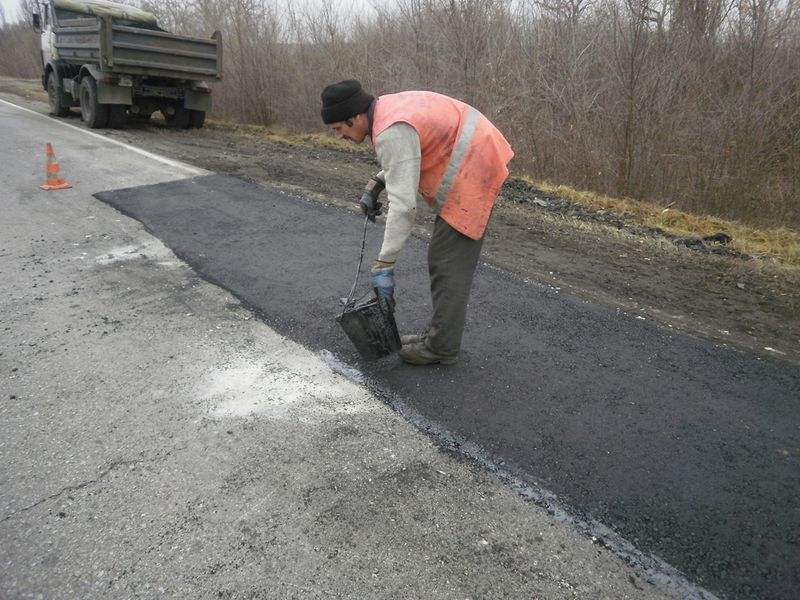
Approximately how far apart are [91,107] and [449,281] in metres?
11.1

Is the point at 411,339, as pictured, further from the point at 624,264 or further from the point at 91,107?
the point at 91,107

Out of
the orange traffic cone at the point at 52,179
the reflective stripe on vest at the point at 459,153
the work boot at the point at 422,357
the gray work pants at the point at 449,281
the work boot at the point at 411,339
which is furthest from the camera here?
the orange traffic cone at the point at 52,179

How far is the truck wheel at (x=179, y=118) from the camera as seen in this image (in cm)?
1301

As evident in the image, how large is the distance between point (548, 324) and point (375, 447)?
6.22ft

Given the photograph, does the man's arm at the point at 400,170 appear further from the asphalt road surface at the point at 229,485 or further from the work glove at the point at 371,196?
the asphalt road surface at the point at 229,485

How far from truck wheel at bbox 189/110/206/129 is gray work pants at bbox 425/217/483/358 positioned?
38.4 ft

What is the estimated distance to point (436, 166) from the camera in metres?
3.14

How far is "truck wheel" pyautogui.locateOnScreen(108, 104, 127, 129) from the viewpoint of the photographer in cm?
1180

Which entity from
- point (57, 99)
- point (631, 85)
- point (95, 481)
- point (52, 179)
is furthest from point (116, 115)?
point (95, 481)

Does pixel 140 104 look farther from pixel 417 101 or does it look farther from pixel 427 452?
pixel 427 452

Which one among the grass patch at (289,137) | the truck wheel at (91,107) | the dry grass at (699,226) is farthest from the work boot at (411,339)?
the truck wheel at (91,107)

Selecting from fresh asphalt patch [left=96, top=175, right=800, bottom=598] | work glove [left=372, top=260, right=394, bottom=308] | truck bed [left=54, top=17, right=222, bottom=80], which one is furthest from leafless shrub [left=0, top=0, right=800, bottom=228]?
work glove [left=372, top=260, right=394, bottom=308]

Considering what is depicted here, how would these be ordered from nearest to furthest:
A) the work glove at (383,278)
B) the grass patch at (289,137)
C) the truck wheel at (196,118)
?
the work glove at (383,278) < the grass patch at (289,137) < the truck wheel at (196,118)

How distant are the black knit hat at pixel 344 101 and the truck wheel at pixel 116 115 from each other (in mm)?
10528
